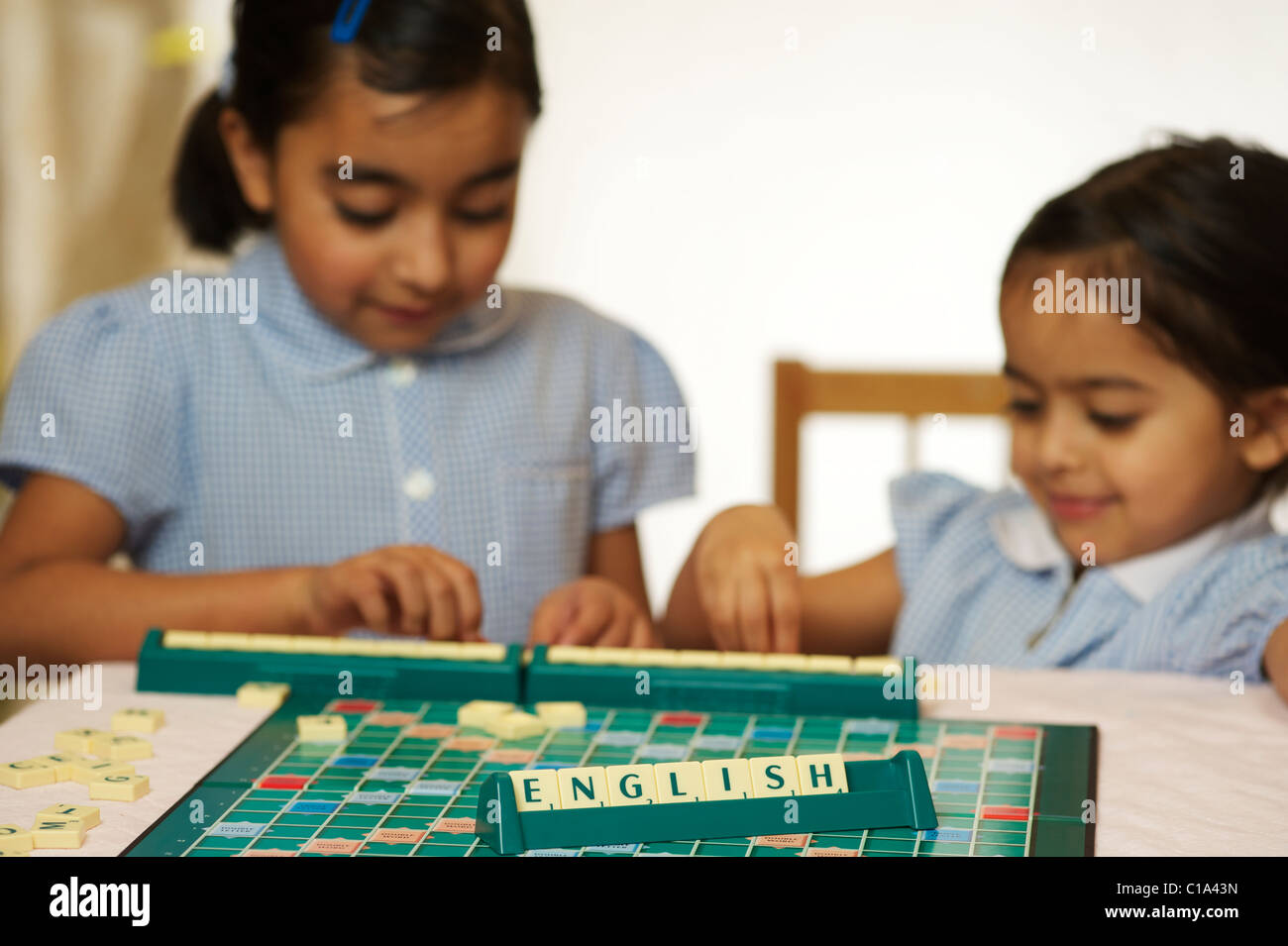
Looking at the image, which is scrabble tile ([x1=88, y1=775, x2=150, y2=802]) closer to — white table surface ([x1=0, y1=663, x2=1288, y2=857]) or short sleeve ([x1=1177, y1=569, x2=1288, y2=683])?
white table surface ([x1=0, y1=663, x2=1288, y2=857])

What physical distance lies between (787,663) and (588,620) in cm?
24

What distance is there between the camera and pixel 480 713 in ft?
2.80

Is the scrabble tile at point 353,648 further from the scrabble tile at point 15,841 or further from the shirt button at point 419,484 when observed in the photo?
the shirt button at point 419,484

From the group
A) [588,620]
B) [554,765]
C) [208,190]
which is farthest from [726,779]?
[208,190]

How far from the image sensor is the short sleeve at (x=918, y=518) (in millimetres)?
1374

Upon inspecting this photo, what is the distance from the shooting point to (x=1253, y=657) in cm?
107

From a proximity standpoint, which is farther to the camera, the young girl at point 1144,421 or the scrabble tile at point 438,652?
the young girl at point 1144,421

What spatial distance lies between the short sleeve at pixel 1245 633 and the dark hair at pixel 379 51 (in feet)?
2.43

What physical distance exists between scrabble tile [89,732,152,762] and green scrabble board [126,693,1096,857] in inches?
1.8

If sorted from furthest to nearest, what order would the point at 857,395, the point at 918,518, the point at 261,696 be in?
the point at 857,395 < the point at 918,518 < the point at 261,696

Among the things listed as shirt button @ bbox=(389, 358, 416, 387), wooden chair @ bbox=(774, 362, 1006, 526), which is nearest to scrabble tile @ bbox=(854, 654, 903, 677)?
shirt button @ bbox=(389, 358, 416, 387)

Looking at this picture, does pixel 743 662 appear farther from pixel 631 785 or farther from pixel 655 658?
pixel 631 785

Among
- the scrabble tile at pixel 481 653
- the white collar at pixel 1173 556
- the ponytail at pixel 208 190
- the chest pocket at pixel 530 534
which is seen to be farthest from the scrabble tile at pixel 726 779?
the ponytail at pixel 208 190
